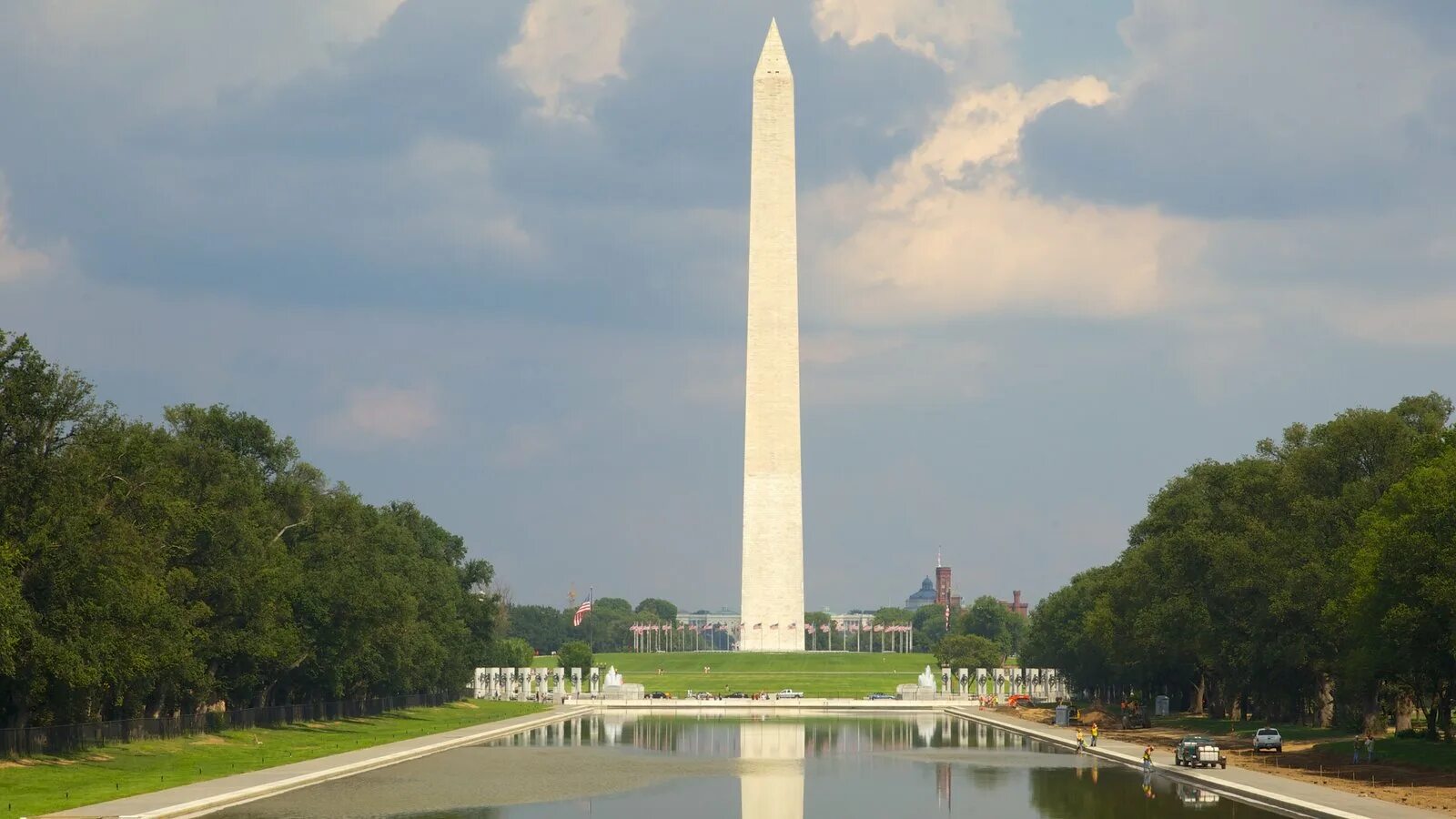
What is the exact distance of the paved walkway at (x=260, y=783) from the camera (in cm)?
3388

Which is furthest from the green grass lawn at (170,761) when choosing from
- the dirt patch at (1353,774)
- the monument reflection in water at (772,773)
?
the dirt patch at (1353,774)

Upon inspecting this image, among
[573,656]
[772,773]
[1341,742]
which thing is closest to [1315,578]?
[1341,742]

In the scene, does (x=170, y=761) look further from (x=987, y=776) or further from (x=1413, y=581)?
(x=1413, y=581)

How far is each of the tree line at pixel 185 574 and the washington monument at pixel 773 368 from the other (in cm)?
3550

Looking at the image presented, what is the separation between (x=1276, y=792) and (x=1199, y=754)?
8.08m

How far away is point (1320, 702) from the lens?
223ft

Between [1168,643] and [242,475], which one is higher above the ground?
[242,475]

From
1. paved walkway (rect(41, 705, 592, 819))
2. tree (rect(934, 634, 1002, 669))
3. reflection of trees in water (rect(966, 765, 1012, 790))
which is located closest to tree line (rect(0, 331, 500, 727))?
paved walkway (rect(41, 705, 592, 819))

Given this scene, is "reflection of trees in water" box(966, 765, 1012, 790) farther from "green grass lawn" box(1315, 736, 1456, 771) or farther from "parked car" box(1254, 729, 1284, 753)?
"green grass lawn" box(1315, 736, 1456, 771)

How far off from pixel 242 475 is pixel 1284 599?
1506 inches

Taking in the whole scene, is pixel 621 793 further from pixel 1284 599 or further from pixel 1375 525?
pixel 1284 599

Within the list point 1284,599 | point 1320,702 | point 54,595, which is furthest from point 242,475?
point 1320,702

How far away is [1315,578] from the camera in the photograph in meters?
59.5

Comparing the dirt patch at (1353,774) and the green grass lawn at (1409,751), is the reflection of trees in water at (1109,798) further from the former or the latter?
the green grass lawn at (1409,751)
